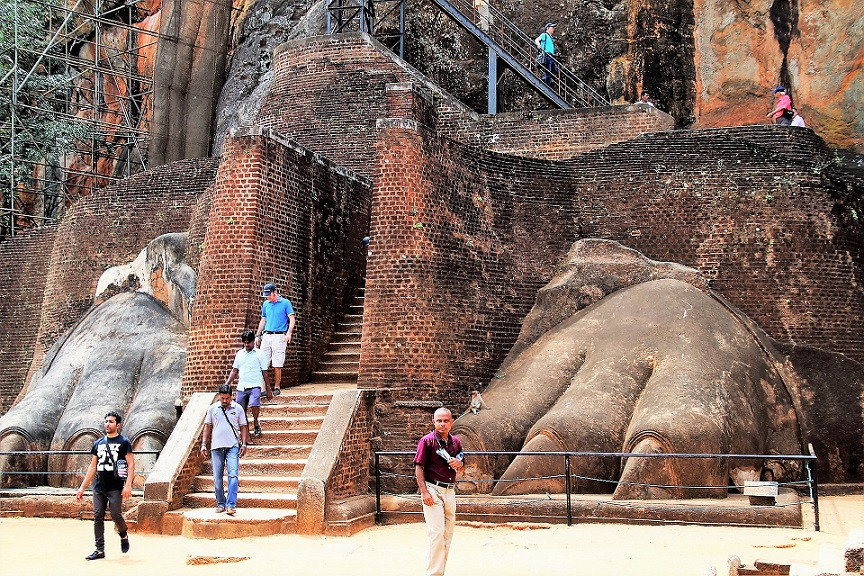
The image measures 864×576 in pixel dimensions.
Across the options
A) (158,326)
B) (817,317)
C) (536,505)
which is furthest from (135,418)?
(817,317)

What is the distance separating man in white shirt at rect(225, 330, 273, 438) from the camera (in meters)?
13.3

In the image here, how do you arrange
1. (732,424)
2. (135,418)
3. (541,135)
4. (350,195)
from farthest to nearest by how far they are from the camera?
1. (541,135)
2. (350,195)
3. (135,418)
4. (732,424)

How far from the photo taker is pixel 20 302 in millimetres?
24625

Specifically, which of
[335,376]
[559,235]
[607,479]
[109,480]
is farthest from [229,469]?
[559,235]

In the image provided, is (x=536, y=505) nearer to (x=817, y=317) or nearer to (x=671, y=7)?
(x=817, y=317)

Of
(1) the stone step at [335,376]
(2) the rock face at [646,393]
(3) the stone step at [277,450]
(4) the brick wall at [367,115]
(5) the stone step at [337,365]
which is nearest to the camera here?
(2) the rock face at [646,393]

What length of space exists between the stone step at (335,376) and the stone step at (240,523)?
386cm

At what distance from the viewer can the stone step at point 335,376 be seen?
51.7 ft

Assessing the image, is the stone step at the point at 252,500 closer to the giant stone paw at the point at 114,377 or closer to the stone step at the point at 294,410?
the stone step at the point at 294,410

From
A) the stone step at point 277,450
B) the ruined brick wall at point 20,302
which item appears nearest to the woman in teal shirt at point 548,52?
the ruined brick wall at point 20,302

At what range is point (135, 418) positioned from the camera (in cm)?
1633

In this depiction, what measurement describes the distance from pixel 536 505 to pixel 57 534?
16.7 ft

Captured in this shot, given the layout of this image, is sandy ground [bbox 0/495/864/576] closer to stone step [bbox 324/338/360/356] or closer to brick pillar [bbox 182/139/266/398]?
brick pillar [bbox 182/139/266/398]

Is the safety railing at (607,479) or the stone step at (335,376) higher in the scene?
the stone step at (335,376)
